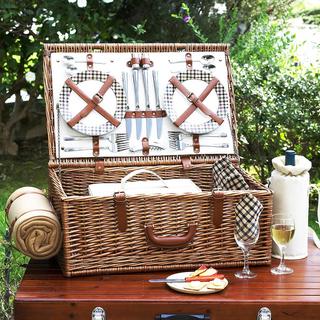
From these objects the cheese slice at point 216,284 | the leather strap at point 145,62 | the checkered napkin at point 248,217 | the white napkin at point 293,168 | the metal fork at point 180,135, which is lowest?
the cheese slice at point 216,284

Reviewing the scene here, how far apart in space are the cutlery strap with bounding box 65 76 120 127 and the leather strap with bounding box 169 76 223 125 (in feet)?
0.79

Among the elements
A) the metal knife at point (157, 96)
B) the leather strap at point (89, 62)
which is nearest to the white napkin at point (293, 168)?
the metal knife at point (157, 96)

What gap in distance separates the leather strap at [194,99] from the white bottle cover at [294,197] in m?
0.49

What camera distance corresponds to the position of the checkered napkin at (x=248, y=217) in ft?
7.07

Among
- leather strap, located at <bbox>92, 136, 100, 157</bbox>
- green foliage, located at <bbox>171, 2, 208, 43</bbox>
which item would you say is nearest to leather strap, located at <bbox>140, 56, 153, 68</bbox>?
leather strap, located at <bbox>92, 136, 100, 157</bbox>

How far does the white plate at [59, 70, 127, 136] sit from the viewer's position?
2729 mm

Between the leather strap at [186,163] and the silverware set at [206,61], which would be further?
the silverware set at [206,61]

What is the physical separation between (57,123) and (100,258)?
689 millimetres

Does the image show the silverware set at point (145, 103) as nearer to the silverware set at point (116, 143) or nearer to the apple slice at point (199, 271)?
the silverware set at point (116, 143)

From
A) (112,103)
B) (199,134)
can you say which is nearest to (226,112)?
(199,134)

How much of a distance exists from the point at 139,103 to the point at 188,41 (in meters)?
2.26

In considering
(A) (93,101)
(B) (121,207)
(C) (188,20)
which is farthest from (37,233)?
(C) (188,20)

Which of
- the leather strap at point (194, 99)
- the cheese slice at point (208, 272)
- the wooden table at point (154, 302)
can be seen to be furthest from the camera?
the leather strap at point (194, 99)

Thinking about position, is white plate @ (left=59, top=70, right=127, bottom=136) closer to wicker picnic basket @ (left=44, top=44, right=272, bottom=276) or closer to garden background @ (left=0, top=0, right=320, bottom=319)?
wicker picnic basket @ (left=44, top=44, right=272, bottom=276)
